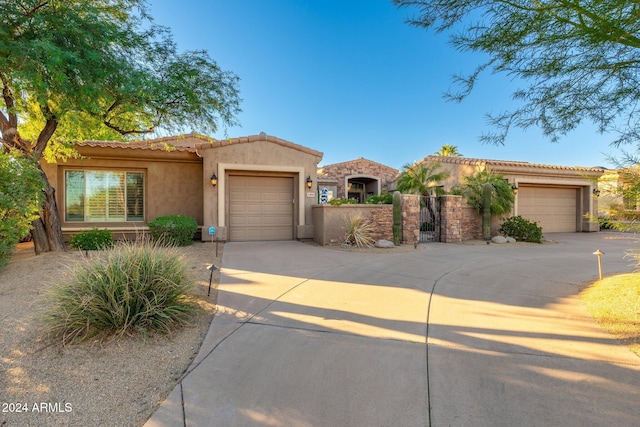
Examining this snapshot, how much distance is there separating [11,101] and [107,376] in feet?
27.4

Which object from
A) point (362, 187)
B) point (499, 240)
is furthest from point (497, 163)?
point (362, 187)

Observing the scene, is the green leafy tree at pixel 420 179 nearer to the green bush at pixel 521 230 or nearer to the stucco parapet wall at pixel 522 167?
the stucco parapet wall at pixel 522 167

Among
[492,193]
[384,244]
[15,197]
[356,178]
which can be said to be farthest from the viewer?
[356,178]

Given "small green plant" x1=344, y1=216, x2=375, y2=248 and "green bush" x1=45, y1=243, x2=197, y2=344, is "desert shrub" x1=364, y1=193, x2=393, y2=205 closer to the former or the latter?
"small green plant" x1=344, y1=216, x2=375, y2=248

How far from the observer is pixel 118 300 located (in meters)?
3.49

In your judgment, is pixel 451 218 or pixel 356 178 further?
pixel 356 178

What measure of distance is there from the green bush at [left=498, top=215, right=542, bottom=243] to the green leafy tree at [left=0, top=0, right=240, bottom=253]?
37.2 feet

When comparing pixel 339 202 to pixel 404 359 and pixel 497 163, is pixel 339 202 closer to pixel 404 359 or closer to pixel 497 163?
pixel 404 359

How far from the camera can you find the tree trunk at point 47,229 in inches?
315

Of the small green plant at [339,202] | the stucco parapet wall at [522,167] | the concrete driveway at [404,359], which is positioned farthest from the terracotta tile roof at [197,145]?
the stucco parapet wall at [522,167]

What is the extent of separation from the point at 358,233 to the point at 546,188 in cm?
1166

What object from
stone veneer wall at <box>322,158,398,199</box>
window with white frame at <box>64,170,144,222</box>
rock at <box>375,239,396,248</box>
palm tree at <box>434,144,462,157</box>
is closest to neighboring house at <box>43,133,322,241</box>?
window with white frame at <box>64,170,144,222</box>

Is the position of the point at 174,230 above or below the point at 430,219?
below

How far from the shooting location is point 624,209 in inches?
162
